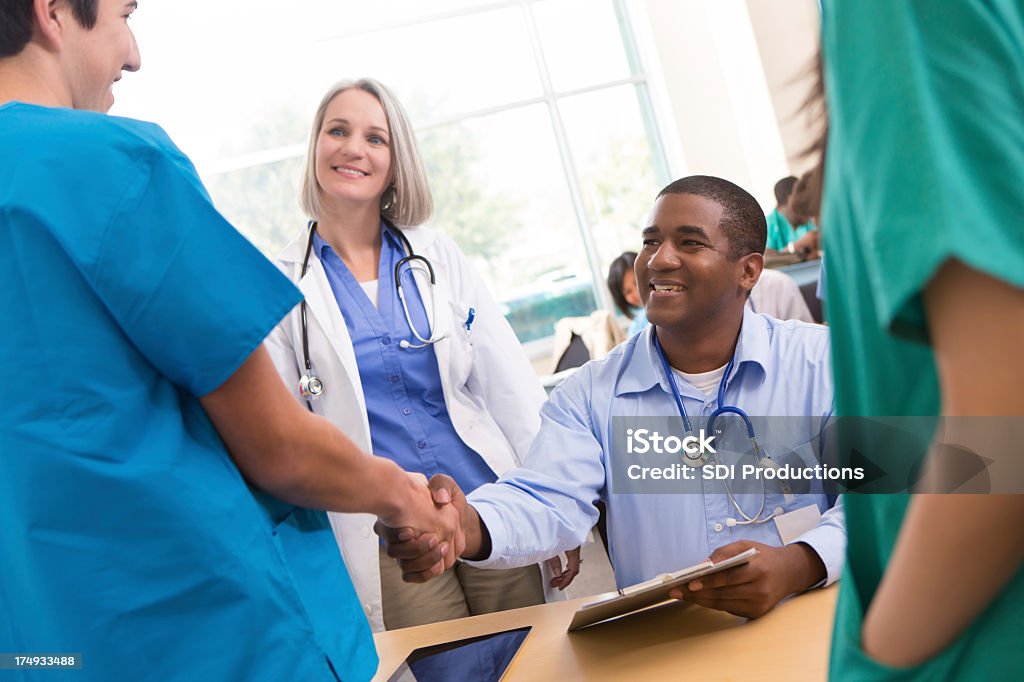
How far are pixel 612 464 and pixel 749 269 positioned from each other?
51 centimetres

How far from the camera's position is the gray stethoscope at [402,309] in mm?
2111

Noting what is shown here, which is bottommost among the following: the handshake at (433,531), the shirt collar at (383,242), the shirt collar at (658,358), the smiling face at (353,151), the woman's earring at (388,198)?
the handshake at (433,531)

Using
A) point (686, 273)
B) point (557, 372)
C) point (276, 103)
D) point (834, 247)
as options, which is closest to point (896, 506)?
point (834, 247)

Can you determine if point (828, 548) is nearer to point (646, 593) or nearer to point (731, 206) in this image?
point (646, 593)

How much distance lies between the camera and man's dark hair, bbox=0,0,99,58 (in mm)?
978

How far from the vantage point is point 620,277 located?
494 centimetres

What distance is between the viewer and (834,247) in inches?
17.8

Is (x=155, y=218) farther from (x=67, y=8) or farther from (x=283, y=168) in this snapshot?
(x=283, y=168)

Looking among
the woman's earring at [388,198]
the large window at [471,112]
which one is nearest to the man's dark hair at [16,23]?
the woman's earring at [388,198]

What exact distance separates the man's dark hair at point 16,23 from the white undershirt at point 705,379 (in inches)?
47.0

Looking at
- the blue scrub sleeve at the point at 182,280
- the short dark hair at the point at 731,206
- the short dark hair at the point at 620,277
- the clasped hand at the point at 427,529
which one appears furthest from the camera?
the short dark hair at the point at 620,277

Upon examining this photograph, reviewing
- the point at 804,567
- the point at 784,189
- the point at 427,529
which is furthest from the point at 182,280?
the point at 784,189

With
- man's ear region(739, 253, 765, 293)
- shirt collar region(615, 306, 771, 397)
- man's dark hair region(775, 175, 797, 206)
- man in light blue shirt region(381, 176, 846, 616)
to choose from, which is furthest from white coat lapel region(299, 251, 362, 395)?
man's dark hair region(775, 175, 797, 206)

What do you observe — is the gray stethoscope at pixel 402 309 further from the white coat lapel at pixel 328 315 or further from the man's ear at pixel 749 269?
the man's ear at pixel 749 269
